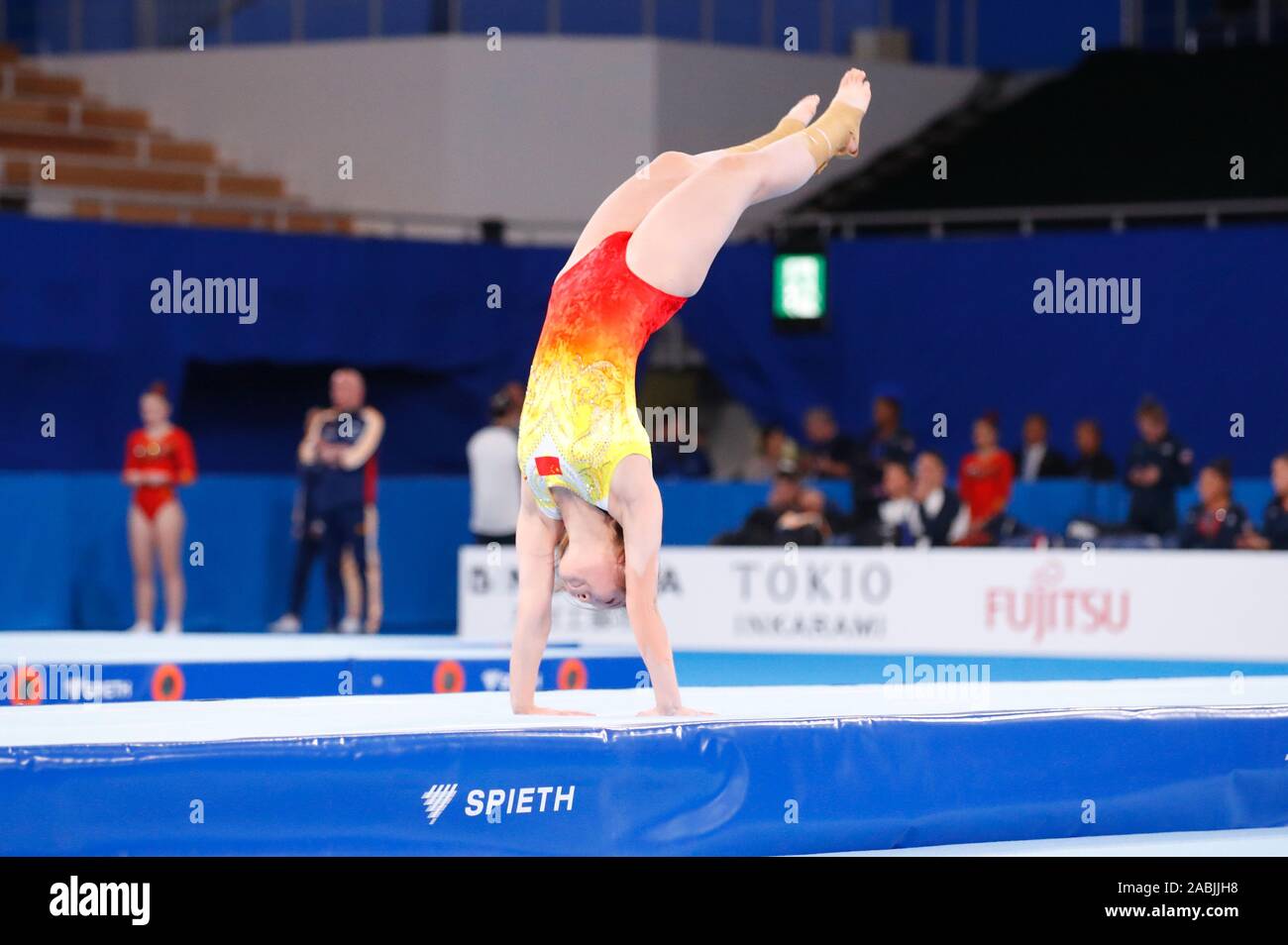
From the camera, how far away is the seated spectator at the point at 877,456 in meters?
11.9

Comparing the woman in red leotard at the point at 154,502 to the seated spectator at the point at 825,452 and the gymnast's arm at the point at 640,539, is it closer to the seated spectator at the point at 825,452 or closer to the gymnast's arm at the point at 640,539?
the seated spectator at the point at 825,452

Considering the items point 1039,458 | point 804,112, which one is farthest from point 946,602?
point 804,112

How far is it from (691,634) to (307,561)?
8.51 feet

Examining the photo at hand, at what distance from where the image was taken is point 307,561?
38.1ft

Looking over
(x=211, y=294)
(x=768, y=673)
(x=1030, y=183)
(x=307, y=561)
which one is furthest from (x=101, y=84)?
(x=768, y=673)

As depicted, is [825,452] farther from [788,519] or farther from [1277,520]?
[1277,520]

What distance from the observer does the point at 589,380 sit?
202 inches

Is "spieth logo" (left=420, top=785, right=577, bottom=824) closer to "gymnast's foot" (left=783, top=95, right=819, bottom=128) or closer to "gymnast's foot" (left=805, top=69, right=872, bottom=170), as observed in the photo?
"gymnast's foot" (left=805, top=69, right=872, bottom=170)

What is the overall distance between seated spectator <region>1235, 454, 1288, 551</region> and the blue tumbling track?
4.87m

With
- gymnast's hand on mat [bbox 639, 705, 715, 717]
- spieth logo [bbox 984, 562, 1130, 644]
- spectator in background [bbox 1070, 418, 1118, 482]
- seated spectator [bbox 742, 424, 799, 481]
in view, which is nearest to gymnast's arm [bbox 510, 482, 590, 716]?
gymnast's hand on mat [bbox 639, 705, 715, 717]

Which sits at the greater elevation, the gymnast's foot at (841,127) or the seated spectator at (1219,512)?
the gymnast's foot at (841,127)

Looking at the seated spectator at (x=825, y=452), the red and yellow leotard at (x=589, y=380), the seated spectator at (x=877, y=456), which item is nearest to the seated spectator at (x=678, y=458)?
the seated spectator at (x=825, y=452)

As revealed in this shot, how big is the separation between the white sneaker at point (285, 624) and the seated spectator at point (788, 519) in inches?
108

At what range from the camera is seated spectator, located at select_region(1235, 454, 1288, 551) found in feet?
33.4
